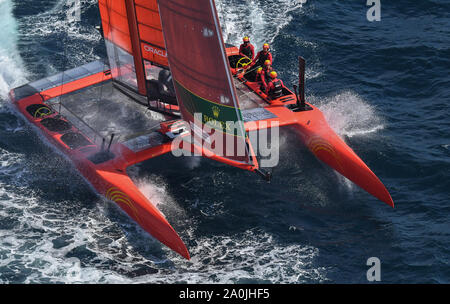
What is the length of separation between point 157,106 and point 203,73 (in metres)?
3.18

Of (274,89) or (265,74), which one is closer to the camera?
(274,89)

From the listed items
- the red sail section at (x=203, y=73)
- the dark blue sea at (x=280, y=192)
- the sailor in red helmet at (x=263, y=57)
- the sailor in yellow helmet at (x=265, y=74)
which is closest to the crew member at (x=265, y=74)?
the sailor in yellow helmet at (x=265, y=74)

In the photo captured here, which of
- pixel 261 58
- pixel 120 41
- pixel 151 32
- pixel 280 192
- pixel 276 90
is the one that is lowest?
pixel 280 192

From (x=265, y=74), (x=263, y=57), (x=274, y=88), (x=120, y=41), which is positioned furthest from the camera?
(x=263, y=57)

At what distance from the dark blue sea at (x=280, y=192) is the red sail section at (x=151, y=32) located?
3.09 metres

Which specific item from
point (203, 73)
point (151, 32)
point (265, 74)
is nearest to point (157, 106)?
point (151, 32)

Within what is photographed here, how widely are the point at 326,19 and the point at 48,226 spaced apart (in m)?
14.4

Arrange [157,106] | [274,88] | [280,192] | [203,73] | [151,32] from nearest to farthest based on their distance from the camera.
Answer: [203,73] < [151,32] < [280,192] < [157,106] < [274,88]

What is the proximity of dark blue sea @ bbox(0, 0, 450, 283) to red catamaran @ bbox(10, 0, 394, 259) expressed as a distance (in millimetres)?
658

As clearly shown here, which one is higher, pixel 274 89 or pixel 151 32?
pixel 151 32

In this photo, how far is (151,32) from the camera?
15469 mm

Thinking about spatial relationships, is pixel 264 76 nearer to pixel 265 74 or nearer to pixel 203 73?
pixel 265 74

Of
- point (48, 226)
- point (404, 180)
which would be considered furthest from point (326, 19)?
point (48, 226)
